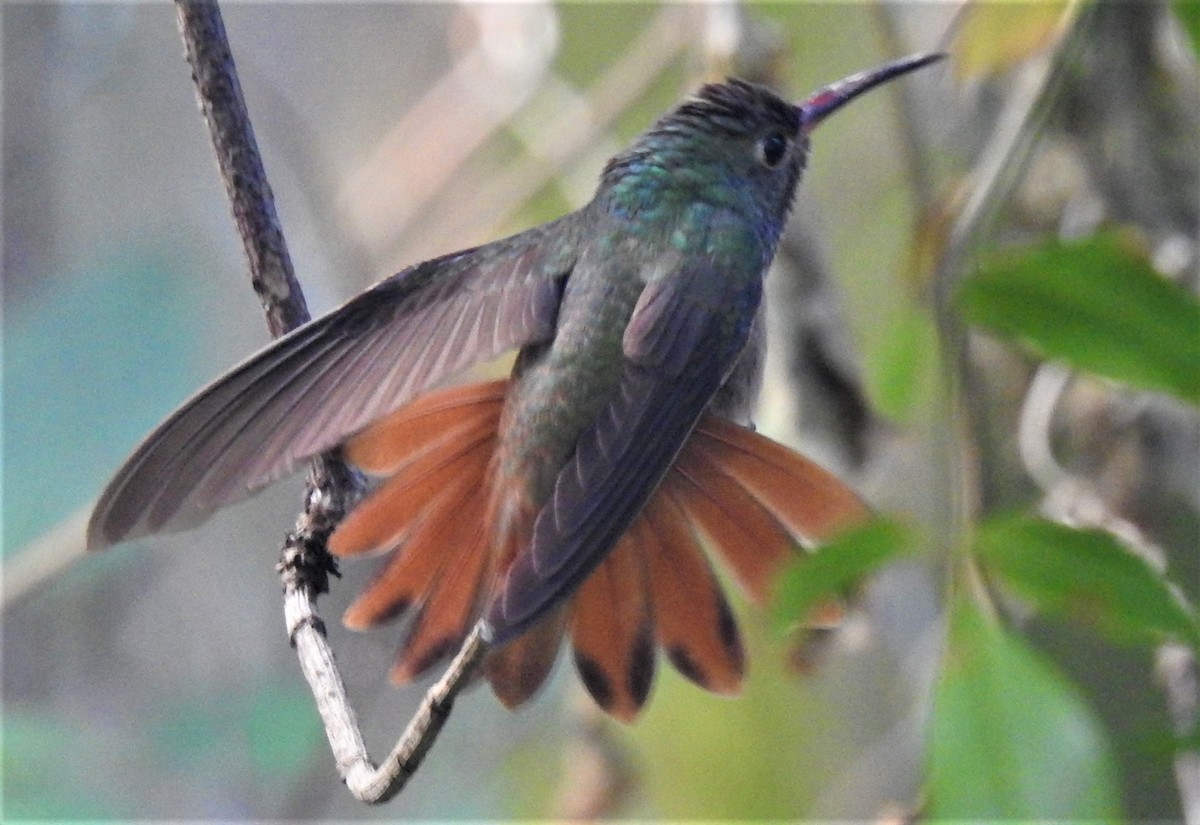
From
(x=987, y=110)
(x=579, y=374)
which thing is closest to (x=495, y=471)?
(x=579, y=374)

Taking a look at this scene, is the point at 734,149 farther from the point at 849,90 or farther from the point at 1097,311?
the point at 1097,311

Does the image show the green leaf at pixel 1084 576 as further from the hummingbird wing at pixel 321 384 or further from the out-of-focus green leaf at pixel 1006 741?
the hummingbird wing at pixel 321 384

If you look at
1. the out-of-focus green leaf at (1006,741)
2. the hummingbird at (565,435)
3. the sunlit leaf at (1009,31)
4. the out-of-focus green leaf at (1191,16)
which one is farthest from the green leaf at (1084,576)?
the sunlit leaf at (1009,31)

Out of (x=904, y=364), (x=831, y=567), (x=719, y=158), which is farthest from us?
(x=904, y=364)

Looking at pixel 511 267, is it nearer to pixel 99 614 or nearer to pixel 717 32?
pixel 717 32

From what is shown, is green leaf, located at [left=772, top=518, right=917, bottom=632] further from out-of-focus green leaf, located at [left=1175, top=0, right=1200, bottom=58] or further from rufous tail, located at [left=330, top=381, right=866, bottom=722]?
out-of-focus green leaf, located at [left=1175, top=0, right=1200, bottom=58]

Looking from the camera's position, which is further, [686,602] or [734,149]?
[734,149]

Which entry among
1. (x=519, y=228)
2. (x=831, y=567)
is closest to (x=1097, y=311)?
(x=831, y=567)
